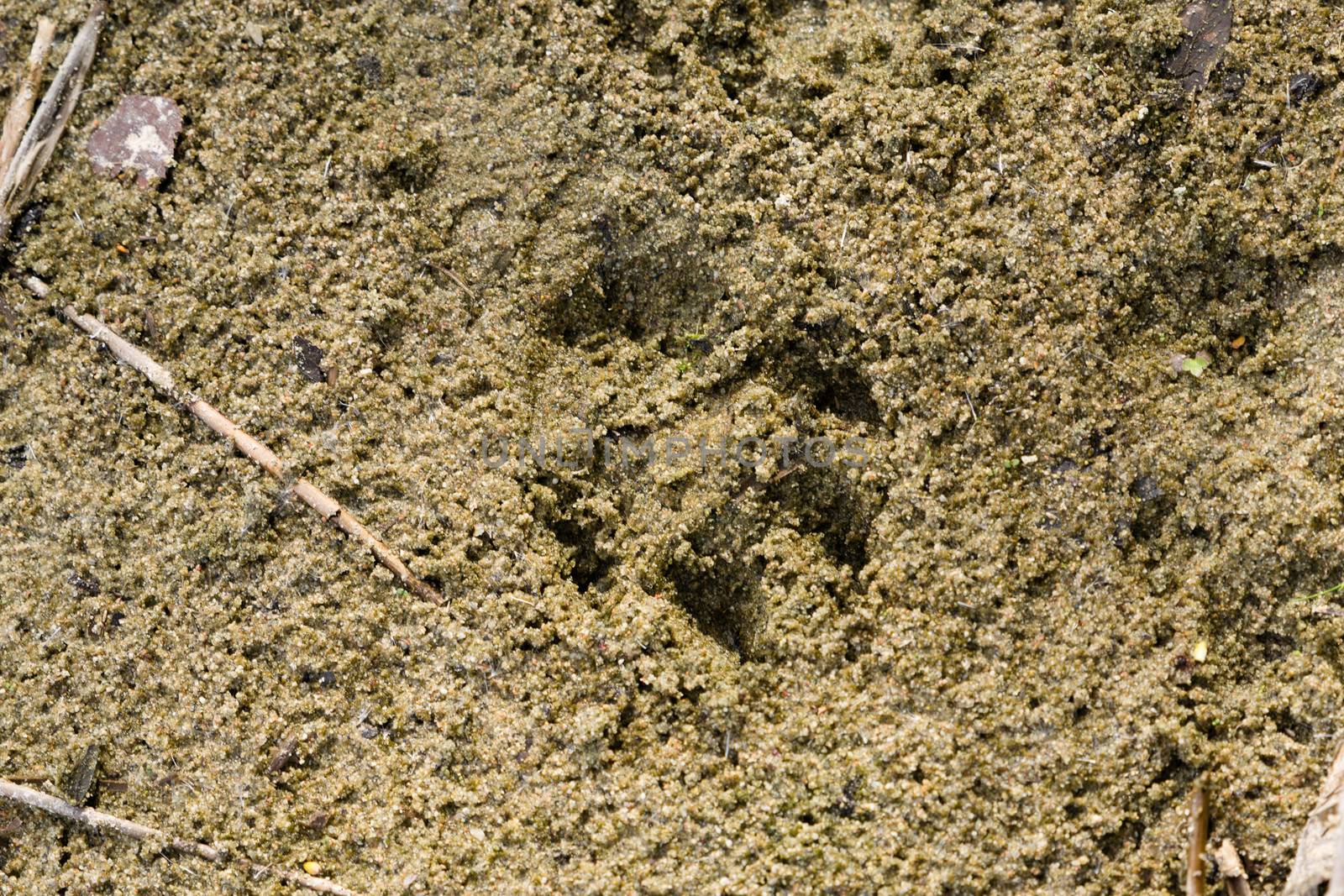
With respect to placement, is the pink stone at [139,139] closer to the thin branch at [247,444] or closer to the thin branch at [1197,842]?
the thin branch at [247,444]

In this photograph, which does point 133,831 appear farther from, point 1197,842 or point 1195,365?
point 1195,365

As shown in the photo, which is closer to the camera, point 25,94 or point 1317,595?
A: point 1317,595

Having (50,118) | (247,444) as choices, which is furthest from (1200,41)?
(50,118)

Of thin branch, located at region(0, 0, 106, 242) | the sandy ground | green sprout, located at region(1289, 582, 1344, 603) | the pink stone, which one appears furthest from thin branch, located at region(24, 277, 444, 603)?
green sprout, located at region(1289, 582, 1344, 603)

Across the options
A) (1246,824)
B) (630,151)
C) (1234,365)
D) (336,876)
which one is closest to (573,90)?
(630,151)

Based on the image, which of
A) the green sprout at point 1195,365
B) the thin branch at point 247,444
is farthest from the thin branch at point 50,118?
the green sprout at point 1195,365
